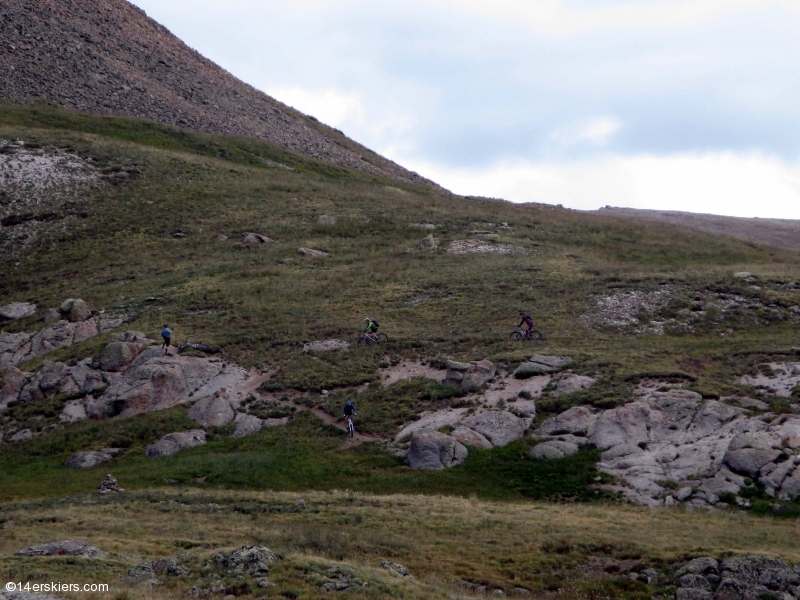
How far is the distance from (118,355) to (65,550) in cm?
2207

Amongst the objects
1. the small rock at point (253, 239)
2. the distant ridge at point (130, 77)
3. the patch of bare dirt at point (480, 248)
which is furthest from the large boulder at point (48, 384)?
the distant ridge at point (130, 77)

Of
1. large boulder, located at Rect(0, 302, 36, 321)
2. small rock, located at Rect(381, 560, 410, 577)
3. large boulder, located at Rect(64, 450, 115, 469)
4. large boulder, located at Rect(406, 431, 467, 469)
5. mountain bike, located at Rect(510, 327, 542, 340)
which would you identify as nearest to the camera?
small rock, located at Rect(381, 560, 410, 577)

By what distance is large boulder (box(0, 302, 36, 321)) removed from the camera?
51.3 metres

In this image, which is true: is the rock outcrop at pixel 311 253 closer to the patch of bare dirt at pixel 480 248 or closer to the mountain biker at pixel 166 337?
the patch of bare dirt at pixel 480 248

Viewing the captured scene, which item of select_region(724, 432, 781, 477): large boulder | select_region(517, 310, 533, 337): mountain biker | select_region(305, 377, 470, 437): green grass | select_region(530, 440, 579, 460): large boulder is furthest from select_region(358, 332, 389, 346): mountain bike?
select_region(724, 432, 781, 477): large boulder

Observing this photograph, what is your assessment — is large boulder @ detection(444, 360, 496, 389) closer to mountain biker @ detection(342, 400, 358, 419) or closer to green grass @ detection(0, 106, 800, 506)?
green grass @ detection(0, 106, 800, 506)

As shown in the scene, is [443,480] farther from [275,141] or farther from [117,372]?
[275,141]

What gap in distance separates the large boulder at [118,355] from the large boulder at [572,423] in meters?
20.3

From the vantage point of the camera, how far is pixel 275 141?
94.4m

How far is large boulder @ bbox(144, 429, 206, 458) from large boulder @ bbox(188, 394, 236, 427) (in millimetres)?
888

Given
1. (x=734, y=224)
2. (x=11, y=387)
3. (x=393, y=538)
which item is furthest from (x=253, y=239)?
(x=734, y=224)

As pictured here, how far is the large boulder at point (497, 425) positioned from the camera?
34.2 metres

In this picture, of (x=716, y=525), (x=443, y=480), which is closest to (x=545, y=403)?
(x=443, y=480)

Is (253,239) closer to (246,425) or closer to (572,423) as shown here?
(246,425)
